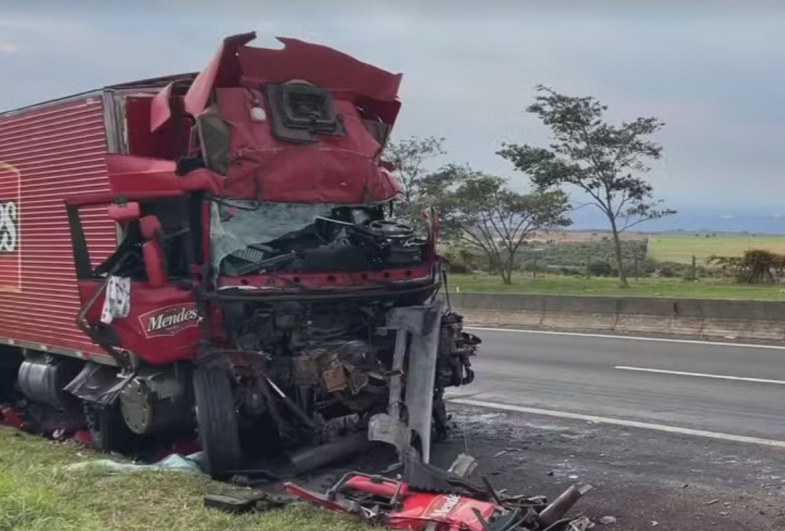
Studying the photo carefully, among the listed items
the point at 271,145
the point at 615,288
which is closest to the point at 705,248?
the point at 615,288

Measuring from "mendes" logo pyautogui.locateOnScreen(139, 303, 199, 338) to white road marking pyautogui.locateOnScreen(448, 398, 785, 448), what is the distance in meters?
4.15

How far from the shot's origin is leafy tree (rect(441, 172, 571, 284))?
29.7 metres

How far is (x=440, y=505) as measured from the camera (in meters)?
5.73

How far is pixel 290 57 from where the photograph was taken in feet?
25.2

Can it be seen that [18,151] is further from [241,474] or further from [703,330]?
[703,330]

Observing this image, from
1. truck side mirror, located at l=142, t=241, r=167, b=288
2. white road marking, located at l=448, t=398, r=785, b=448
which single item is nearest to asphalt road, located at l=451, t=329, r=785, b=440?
white road marking, located at l=448, t=398, r=785, b=448

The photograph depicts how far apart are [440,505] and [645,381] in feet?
22.0

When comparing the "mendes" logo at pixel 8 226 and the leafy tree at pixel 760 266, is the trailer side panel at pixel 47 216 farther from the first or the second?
the leafy tree at pixel 760 266

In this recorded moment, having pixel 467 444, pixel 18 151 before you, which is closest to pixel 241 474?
pixel 467 444

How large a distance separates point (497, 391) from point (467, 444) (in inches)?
113

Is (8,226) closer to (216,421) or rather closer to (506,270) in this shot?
(216,421)

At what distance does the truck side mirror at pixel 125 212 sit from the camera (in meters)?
7.29

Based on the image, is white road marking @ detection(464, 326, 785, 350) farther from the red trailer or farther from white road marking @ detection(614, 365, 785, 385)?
the red trailer

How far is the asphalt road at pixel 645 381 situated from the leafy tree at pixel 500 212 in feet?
43.9
